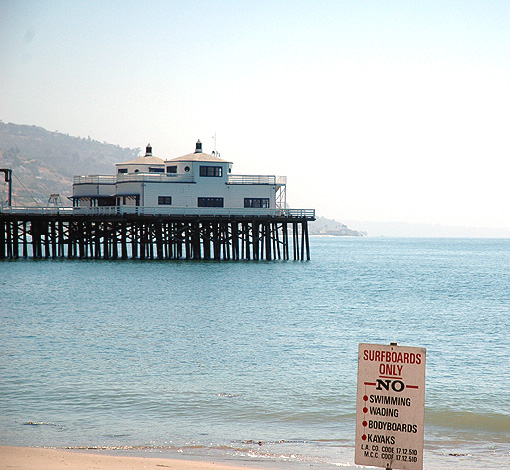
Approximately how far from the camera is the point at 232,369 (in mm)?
19906

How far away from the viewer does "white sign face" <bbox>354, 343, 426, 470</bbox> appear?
6844 mm

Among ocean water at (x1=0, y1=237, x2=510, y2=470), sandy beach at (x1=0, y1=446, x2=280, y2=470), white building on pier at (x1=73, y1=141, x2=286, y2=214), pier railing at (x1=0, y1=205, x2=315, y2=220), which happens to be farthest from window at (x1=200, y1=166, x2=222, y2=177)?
sandy beach at (x1=0, y1=446, x2=280, y2=470)

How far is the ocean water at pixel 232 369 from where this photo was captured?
12.7m

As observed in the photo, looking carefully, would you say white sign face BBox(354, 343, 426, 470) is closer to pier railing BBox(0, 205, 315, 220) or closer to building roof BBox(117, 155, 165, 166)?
pier railing BBox(0, 205, 315, 220)

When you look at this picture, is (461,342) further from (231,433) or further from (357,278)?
(357,278)

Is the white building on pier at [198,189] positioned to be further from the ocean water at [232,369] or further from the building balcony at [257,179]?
the ocean water at [232,369]

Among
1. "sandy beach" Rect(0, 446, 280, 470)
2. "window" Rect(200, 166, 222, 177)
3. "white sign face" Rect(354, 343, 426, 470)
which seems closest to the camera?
"white sign face" Rect(354, 343, 426, 470)

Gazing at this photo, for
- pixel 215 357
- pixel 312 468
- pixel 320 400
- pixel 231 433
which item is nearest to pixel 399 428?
pixel 312 468

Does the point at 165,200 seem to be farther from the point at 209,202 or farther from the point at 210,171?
the point at 210,171

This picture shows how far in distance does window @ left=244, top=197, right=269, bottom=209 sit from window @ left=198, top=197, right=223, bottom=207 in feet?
7.04

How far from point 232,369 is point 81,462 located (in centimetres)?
997

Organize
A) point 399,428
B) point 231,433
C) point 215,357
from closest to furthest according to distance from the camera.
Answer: point 399,428, point 231,433, point 215,357

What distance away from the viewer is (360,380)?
701cm

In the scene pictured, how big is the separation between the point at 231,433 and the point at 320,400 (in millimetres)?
3621
